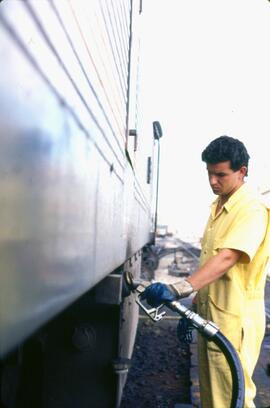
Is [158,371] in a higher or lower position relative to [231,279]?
lower

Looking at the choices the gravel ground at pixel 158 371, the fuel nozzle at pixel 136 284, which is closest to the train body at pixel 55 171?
the fuel nozzle at pixel 136 284

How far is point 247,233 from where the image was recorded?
2.46m

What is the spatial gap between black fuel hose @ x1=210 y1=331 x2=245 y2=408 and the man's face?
2.78ft

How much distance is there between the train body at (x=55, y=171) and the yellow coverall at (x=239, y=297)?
0.66 m

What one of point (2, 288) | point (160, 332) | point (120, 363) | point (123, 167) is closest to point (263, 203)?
point (123, 167)

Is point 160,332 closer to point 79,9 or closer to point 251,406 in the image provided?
point 251,406

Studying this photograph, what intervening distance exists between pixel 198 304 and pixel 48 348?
43.3 inches

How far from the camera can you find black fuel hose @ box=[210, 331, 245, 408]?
2252mm

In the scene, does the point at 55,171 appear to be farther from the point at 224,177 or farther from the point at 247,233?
the point at 224,177

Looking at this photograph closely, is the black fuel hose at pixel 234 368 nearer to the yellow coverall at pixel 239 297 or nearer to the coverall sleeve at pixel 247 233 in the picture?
the yellow coverall at pixel 239 297

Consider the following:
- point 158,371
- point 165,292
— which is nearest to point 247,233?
point 165,292

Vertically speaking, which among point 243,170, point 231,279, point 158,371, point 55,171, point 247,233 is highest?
point 243,170

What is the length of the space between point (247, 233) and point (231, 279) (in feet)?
0.95

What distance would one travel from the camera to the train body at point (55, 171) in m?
0.95
